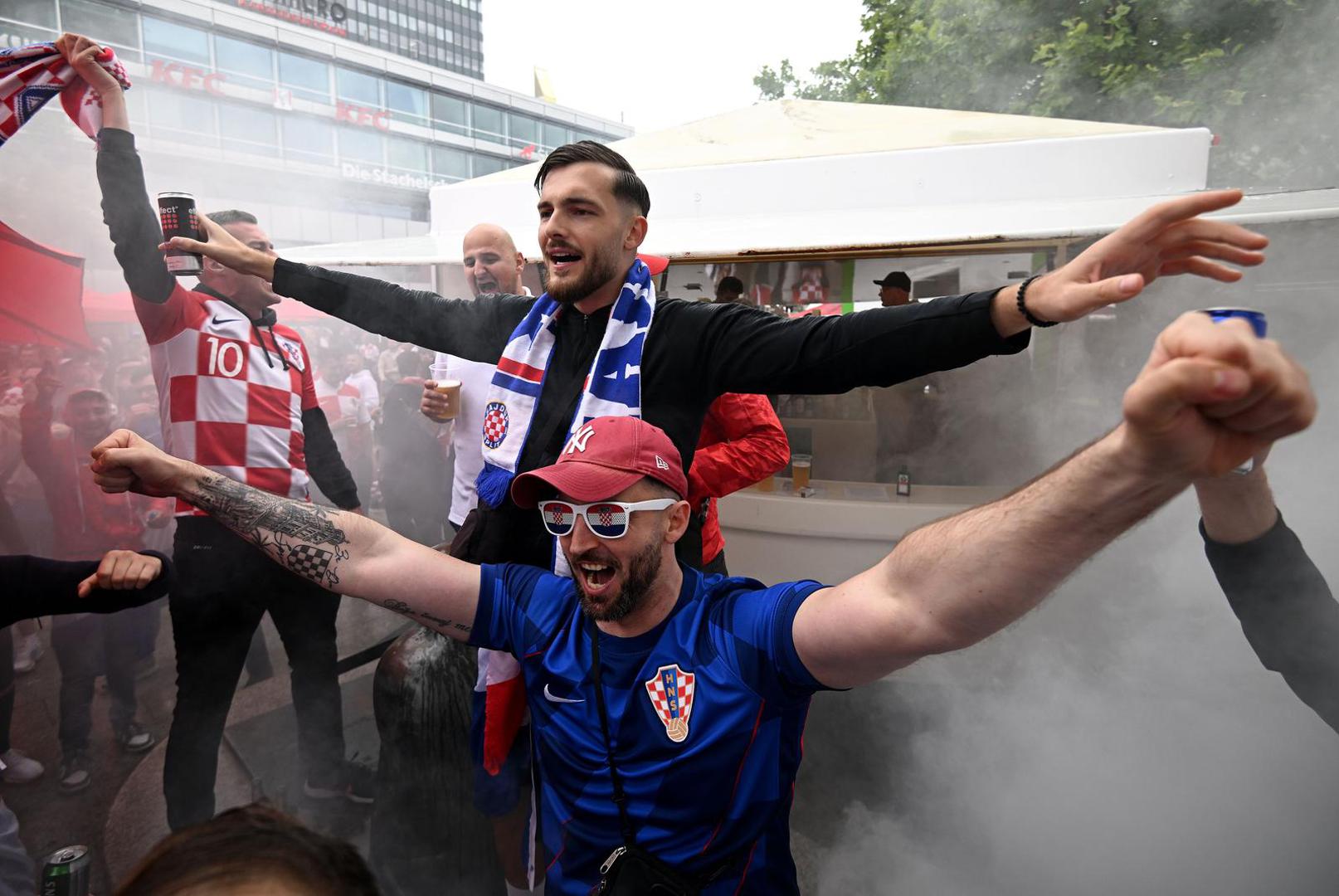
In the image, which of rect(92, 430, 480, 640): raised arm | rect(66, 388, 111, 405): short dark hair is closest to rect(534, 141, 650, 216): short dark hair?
rect(92, 430, 480, 640): raised arm

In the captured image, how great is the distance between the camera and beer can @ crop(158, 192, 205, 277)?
1722 mm

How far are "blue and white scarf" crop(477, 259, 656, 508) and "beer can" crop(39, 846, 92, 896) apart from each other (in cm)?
118

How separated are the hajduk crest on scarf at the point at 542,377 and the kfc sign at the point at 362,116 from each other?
5.57 ft

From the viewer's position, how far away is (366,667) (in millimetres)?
3531

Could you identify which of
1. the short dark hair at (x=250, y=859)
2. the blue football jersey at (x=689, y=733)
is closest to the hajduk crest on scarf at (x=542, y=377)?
the blue football jersey at (x=689, y=733)

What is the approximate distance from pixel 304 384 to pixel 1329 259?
4995 mm

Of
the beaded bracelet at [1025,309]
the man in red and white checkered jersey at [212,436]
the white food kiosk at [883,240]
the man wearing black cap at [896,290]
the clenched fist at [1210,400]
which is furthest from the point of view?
the man wearing black cap at [896,290]

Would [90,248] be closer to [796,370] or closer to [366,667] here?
[796,370]

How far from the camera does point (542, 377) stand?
5.41 feet

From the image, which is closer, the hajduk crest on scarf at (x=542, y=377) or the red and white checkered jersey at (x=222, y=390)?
the hajduk crest on scarf at (x=542, y=377)

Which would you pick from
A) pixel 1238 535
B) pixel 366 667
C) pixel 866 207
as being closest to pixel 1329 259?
pixel 866 207

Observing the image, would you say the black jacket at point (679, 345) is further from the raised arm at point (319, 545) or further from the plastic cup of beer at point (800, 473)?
the plastic cup of beer at point (800, 473)

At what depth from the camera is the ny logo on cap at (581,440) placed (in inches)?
53.6

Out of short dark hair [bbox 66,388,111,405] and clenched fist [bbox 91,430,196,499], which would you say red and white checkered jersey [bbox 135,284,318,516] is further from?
clenched fist [bbox 91,430,196,499]
